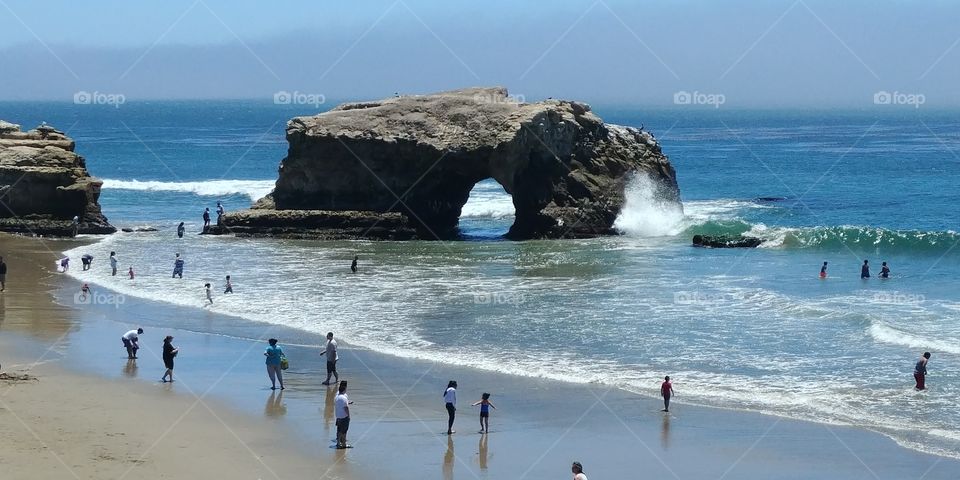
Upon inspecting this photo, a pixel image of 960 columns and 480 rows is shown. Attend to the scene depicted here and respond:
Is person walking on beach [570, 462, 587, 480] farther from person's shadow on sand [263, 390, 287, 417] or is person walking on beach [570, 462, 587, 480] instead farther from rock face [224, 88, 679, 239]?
rock face [224, 88, 679, 239]

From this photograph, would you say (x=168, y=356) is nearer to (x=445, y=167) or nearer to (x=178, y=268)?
(x=178, y=268)

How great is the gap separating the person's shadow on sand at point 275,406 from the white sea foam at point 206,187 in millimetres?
44949

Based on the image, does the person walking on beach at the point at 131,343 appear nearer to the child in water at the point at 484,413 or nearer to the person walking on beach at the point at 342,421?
the person walking on beach at the point at 342,421

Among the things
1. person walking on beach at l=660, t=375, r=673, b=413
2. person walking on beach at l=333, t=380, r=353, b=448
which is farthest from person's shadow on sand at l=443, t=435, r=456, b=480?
person walking on beach at l=660, t=375, r=673, b=413

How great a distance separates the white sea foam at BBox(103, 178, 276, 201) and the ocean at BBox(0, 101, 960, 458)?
179 inches

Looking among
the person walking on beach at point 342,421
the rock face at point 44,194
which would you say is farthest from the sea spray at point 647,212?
the person walking on beach at point 342,421

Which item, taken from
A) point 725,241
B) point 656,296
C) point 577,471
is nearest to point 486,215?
point 725,241

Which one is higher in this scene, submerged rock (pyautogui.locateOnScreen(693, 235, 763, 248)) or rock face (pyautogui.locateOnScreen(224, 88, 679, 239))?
rock face (pyautogui.locateOnScreen(224, 88, 679, 239))

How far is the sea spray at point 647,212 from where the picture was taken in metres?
44.4

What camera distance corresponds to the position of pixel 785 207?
57250 mm

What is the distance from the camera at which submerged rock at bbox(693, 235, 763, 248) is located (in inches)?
1607

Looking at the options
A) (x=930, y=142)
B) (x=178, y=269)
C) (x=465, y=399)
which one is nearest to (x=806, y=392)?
(x=465, y=399)

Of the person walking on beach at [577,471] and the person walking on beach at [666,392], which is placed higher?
the person walking on beach at [666,392]

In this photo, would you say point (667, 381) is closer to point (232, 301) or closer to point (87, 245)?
point (232, 301)
